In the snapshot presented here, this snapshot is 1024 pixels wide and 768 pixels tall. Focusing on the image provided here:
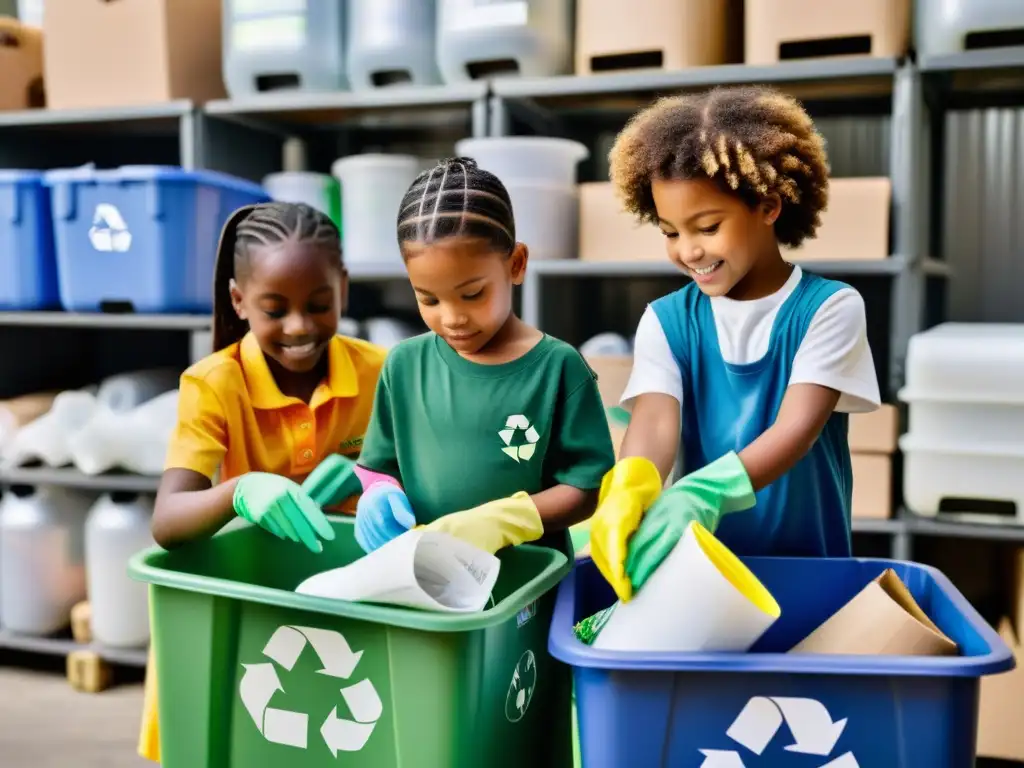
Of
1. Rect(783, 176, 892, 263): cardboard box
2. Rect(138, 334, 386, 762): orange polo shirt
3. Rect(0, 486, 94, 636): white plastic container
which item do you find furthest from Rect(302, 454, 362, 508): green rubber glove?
Rect(0, 486, 94, 636): white plastic container

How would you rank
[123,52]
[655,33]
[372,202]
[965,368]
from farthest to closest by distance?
[123,52], [372,202], [655,33], [965,368]

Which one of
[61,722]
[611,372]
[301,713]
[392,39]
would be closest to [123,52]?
[392,39]

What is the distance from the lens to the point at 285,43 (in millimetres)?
2398

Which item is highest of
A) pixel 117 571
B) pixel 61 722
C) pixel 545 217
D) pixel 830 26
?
pixel 830 26

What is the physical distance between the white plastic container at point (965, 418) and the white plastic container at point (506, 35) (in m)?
1.06

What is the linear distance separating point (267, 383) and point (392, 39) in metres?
1.40

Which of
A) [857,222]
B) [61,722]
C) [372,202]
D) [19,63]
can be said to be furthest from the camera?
[19,63]

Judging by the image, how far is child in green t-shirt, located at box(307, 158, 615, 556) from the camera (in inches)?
38.0

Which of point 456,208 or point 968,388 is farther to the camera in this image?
point 968,388

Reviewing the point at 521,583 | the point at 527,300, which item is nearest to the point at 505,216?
the point at 521,583

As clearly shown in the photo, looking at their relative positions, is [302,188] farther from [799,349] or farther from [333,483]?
[799,349]

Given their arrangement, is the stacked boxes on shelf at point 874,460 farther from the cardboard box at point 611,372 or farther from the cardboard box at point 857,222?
the cardboard box at point 611,372

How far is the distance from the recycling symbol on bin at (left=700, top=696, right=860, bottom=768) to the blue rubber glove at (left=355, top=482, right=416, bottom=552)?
37cm

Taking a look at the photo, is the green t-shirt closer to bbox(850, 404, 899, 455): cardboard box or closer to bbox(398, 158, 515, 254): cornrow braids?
bbox(398, 158, 515, 254): cornrow braids
